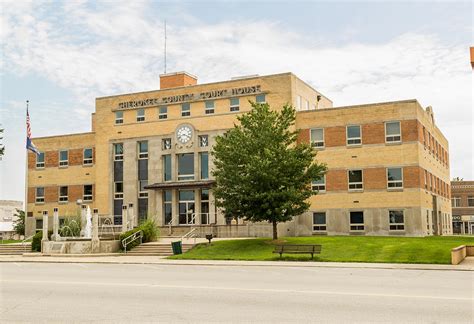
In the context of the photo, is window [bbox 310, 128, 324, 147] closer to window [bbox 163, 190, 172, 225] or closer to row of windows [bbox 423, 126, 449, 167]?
row of windows [bbox 423, 126, 449, 167]

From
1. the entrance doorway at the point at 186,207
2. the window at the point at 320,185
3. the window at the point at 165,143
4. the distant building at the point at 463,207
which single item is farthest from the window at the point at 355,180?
the distant building at the point at 463,207

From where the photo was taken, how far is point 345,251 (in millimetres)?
32125

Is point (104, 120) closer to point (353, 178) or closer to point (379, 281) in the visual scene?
point (353, 178)

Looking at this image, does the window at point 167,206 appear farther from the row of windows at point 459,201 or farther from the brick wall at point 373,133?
the row of windows at point 459,201

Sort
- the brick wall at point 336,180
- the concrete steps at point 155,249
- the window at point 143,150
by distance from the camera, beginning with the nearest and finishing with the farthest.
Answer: the concrete steps at point 155,249, the brick wall at point 336,180, the window at point 143,150

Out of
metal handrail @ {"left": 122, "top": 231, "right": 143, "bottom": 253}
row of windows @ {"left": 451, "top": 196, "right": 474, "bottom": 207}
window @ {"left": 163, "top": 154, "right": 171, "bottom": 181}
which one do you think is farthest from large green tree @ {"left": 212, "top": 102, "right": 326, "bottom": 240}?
row of windows @ {"left": 451, "top": 196, "right": 474, "bottom": 207}

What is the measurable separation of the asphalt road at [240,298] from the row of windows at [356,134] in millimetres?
25272

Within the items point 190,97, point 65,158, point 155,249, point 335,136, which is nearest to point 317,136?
point 335,136

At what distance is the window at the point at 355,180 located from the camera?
155 feet

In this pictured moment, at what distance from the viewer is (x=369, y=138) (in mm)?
47062

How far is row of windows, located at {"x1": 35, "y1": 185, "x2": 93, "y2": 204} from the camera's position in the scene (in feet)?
193

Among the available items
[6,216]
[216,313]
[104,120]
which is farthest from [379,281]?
[6,216]

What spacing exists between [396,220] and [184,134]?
19481 mm

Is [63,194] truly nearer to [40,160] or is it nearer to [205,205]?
[40,160]
